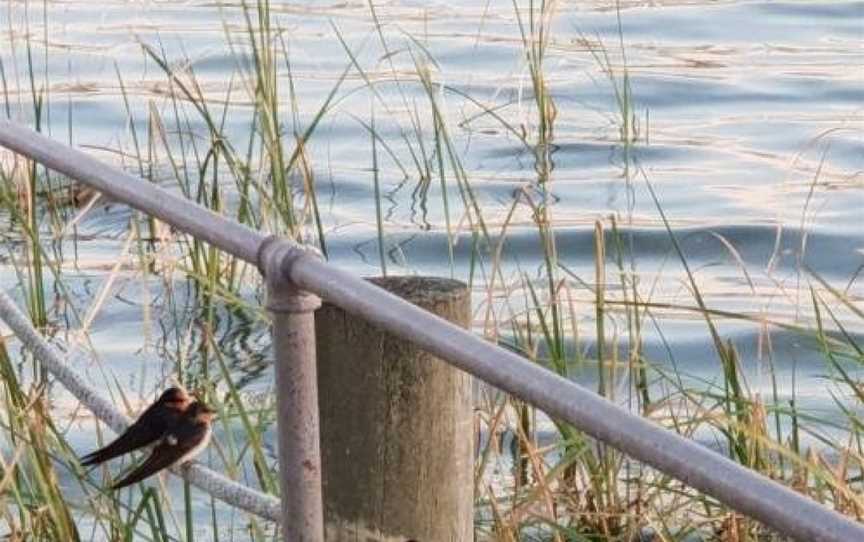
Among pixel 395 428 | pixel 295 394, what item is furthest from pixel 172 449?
pixel 295 394

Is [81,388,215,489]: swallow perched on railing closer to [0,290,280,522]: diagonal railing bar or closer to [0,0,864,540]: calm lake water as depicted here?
[0,290,280,522]: diagonal railing bar

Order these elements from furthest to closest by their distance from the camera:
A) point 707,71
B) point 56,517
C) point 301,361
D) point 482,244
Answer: point 707,71, point 482,244, point 56,517, point 301,361

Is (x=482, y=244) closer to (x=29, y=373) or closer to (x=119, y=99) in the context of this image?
(x=29, y=373)

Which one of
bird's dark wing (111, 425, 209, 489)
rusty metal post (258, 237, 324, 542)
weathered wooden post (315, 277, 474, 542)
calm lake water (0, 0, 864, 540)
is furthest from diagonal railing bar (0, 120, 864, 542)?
calm lake water (0, 0, 864, 540)

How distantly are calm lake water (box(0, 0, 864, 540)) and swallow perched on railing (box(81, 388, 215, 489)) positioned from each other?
1978 mm

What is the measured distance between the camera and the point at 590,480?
3.88m

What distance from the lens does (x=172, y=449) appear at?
2.88 m

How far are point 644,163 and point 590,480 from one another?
425cm

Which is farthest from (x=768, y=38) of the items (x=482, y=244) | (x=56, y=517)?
(x=56, y=517)

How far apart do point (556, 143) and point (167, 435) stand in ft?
17.4

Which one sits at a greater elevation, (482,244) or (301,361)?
(301,361)

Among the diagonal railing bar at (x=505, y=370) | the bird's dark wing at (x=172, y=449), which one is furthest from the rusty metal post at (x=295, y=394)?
the bird's dark wing at (x=172, y=449)

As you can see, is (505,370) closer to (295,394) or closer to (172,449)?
(295,394)

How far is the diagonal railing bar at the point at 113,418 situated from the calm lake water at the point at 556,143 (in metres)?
2.05
